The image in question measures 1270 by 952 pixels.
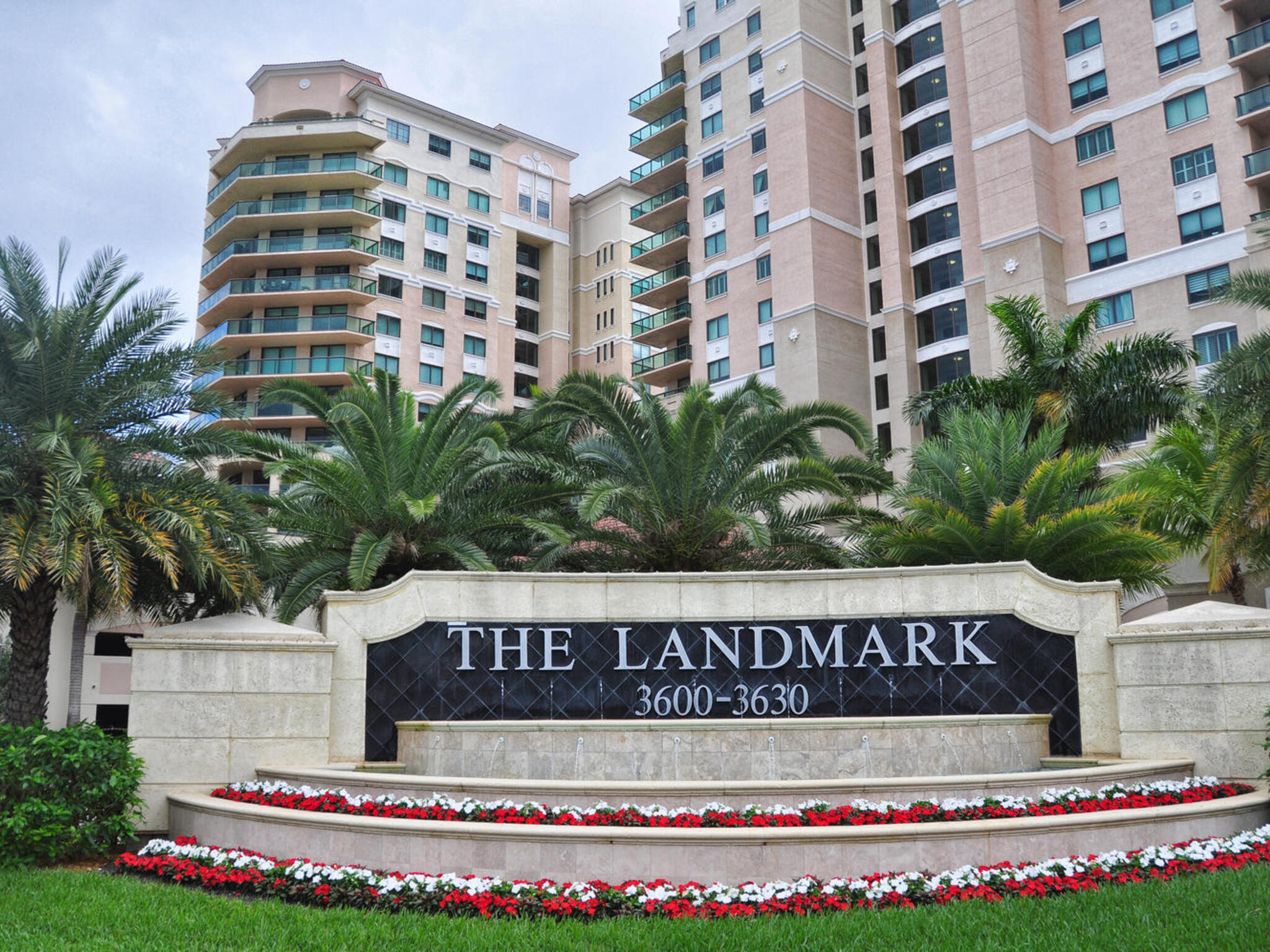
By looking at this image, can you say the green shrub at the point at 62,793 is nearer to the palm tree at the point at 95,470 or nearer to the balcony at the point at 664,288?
the palm tree at the point at 95,470

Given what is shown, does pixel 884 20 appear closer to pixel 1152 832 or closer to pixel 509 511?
pixel 509 511

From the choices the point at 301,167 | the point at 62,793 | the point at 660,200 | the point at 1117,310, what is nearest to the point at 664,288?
the point at 660,200

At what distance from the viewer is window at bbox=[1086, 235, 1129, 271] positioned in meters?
43.4

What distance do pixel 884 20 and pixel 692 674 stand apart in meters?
45.6

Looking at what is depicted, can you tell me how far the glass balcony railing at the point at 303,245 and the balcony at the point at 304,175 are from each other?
2.81m

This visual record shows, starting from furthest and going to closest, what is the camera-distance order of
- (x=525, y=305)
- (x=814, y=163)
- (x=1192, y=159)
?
(x=525, y=305)
(x=814, y=163)
(x=1192, y=159)

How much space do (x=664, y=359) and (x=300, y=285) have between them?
19412 mm

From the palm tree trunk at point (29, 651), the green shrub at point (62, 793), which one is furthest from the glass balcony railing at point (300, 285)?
the green shrub at point (62, 793)

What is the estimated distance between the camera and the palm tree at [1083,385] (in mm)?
27984

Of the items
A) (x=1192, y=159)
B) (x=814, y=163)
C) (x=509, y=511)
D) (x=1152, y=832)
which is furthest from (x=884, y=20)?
(x=1152, y=832)

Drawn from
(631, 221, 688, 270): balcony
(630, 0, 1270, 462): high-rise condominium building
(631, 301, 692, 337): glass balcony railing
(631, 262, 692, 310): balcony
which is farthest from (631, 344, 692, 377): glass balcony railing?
(631, 221, 688, 270): balcony

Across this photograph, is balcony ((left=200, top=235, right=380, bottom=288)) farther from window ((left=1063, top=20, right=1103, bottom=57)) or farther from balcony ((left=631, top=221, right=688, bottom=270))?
window ((left=1063, top=20, right=1103, bottom=57))

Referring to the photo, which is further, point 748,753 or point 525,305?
point 525,305

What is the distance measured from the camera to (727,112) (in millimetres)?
56812
